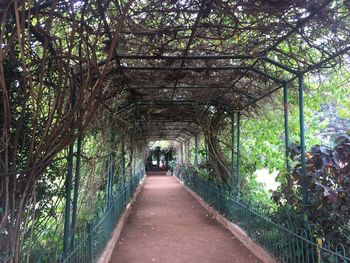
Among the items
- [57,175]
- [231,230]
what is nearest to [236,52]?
[57,175]

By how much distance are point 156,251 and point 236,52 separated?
3.51m

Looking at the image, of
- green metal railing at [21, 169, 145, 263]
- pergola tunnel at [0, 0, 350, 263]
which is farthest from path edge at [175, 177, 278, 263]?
green metal railing at [21, 169, 145, 263]

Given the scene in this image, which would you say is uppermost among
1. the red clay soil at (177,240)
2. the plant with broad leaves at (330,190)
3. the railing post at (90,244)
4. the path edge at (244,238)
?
the plant with broad leaves at (330,190)

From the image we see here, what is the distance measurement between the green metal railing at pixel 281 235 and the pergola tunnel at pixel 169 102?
0.02 m

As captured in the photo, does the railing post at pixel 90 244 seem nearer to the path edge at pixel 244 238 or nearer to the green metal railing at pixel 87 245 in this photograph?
the green metal railing at pixel 87 245

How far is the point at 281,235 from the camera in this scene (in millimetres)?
4441

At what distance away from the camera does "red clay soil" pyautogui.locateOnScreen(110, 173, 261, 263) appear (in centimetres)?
546

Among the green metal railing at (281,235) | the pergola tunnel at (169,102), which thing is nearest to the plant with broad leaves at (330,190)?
the pergola tunnel at (169,102)

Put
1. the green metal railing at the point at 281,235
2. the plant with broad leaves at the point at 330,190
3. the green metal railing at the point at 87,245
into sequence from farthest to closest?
the plant with broad leaves at the point at 330,190 < the green metal railing at the point at 281,235 < the green metal railing at the point at 87,245

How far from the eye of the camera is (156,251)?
588cm

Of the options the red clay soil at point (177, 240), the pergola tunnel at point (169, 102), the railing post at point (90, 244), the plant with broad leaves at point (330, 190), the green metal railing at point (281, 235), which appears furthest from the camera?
the red clay soil at point (177, 240)

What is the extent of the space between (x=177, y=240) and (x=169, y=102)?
3643 millimetres

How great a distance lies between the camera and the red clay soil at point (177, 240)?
17.9ft

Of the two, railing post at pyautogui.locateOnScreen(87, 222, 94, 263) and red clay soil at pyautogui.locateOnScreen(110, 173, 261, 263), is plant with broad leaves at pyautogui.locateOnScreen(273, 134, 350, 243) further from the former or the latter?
railing post at pyautogui.locateOnScreen(87, 222, 94, 263)
